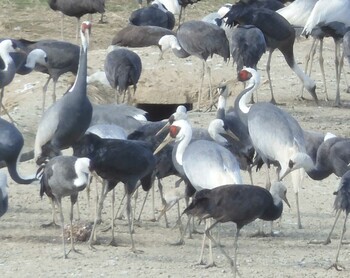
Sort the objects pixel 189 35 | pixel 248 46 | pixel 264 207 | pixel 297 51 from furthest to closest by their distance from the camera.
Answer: pixel 297 51 < pixel 189 35 < pixel 248 46 < pixel 264 207

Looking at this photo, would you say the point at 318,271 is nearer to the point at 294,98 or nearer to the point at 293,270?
the point at 293,270

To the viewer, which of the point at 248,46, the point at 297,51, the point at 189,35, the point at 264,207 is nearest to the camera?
the point at 264,207

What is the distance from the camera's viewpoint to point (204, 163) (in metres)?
10.6

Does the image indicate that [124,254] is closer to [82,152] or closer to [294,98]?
[82,152]

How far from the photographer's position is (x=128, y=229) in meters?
11.5

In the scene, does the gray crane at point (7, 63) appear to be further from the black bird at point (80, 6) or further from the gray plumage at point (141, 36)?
the black bird at point (80, 6)

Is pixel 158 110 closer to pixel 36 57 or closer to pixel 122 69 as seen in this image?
pixel 122 69

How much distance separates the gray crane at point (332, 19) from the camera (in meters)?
17.4

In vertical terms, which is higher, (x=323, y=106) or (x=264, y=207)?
(x=264, y=207)

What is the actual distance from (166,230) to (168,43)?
23.0 feet

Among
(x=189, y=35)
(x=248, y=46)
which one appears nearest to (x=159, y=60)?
(x=189, y=35)

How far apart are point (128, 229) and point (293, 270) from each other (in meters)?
1.92

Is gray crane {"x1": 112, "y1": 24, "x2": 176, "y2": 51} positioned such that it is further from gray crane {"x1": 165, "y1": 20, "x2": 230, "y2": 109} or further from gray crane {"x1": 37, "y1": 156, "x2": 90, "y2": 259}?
gray crane {"x1": 37, "y1": 156, "x2": 90, "y2": 259}

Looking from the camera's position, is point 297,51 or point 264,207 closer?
point 264,207
